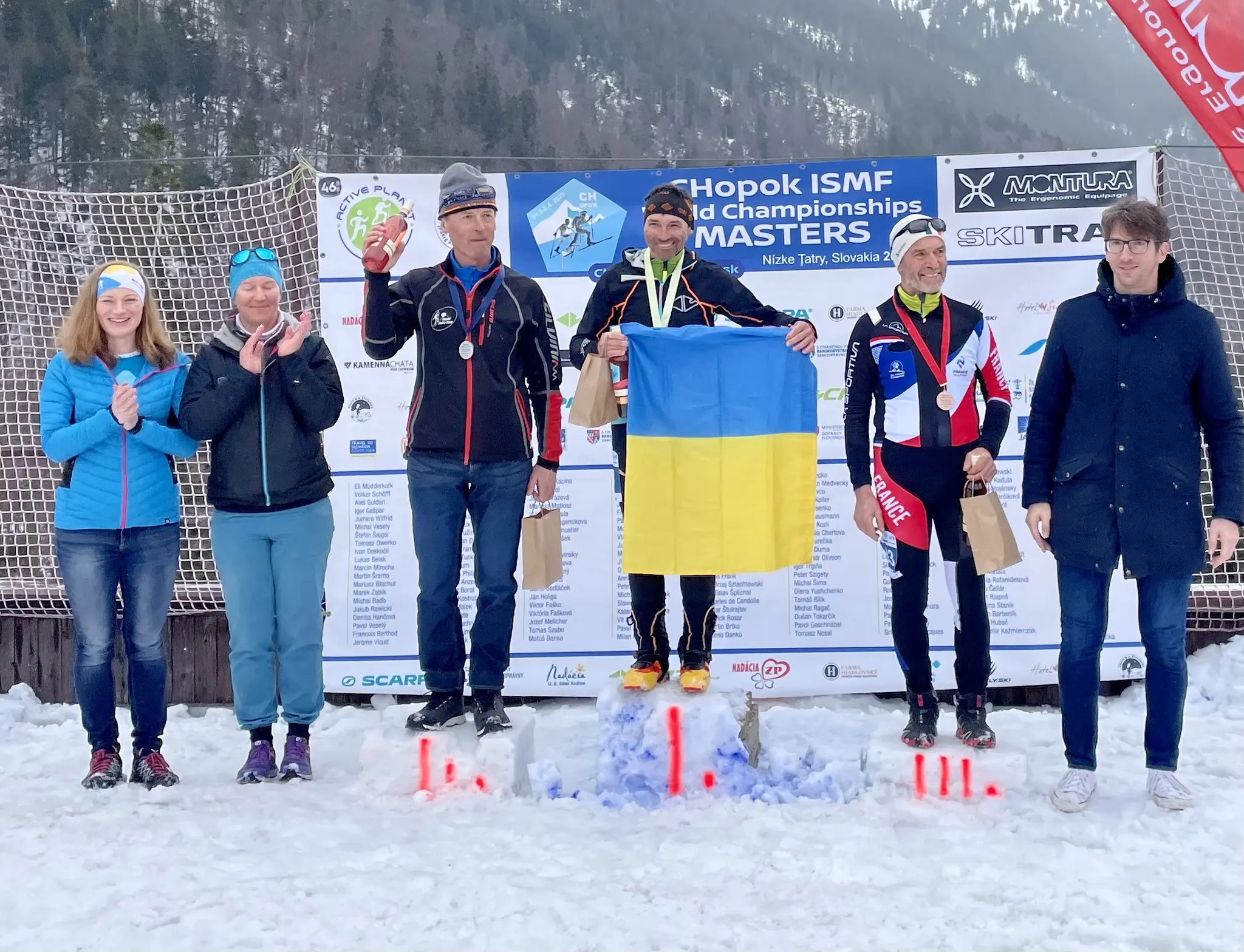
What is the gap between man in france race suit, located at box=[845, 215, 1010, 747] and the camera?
11.4ft

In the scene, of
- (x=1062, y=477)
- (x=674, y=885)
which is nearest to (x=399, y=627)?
(x=674, y=885)

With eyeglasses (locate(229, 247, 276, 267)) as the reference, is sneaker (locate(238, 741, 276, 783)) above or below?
below

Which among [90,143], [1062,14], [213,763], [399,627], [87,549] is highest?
[1062,14]

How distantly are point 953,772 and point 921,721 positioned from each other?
224 millimetres

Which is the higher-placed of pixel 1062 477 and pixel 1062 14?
pixel 1062 14

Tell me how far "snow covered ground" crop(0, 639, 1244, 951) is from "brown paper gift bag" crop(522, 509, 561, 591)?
0.74 meters

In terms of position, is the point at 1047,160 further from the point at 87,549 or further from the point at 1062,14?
the point at 1062,14

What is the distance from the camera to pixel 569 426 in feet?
16.6

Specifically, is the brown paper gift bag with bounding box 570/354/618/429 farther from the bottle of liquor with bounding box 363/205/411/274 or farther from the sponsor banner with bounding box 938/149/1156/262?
the sponsor banner with bounding box 938/149/1156/262

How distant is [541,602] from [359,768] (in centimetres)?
139

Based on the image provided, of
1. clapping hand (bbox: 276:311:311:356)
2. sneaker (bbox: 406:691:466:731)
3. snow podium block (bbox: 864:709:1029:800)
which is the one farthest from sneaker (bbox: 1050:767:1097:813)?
clapping hand (bbox: 276:311:311:356)

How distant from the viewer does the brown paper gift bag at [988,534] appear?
3248 mm

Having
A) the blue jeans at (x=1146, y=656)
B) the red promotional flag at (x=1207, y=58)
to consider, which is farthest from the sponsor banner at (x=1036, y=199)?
the blue jeans at (x=1146, y=656)

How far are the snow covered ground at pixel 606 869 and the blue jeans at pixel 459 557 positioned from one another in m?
0.46
